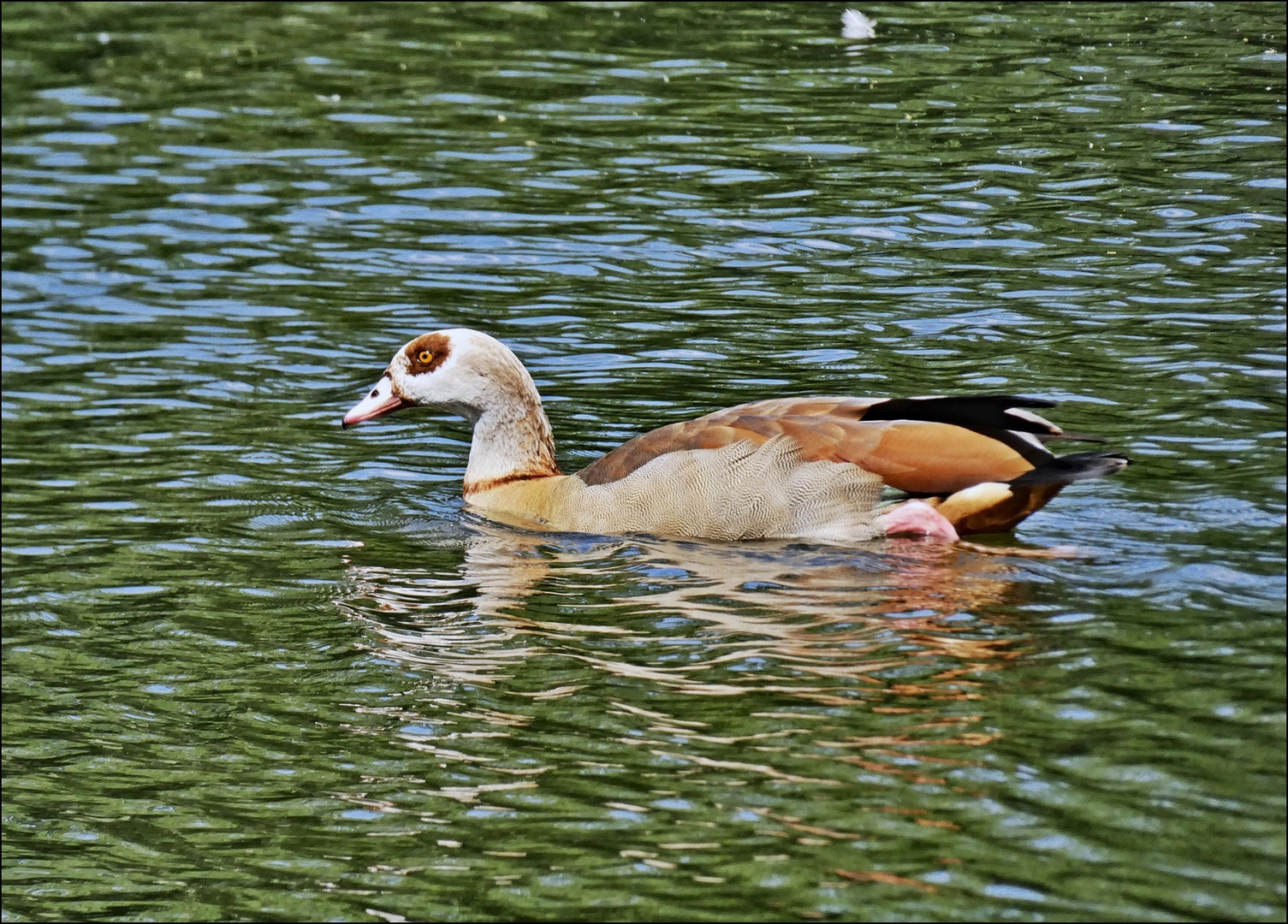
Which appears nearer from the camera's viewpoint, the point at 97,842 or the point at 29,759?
the point at 97,842

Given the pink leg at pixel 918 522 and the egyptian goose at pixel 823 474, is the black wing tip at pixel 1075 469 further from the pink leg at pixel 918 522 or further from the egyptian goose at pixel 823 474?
the pink leg at pixel 918 522

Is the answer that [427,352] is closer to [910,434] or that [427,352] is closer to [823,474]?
[823,474]

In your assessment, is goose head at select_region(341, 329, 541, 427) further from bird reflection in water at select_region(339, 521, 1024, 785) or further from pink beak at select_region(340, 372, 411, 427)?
bird reflection in water at select_region(339, 521, 1024, 785)

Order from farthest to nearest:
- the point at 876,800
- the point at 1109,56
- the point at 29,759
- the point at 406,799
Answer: the point at 1109,56 < the point at 29,759 < the point at 406,799 < the point at 876,800

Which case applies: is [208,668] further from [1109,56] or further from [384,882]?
[1109,56]

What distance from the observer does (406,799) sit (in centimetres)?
689

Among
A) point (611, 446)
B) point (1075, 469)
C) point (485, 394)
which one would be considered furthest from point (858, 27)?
point (1075, 469)

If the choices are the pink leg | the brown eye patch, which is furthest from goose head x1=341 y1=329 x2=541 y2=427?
the pink leg

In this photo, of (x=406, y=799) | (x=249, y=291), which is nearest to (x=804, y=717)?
(x=406, y=799)

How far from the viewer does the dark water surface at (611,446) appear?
20.8ft

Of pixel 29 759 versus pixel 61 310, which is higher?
pixel 61 310

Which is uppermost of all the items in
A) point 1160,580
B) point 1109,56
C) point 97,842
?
point 1109,56

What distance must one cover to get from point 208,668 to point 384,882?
240 centimetres

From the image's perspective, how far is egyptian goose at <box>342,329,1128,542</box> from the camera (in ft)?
28.9
